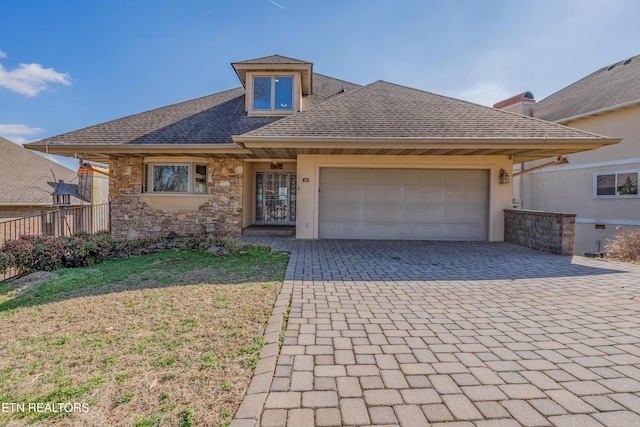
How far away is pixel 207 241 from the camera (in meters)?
7.77

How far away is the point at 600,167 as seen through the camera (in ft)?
39.5

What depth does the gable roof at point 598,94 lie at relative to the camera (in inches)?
449

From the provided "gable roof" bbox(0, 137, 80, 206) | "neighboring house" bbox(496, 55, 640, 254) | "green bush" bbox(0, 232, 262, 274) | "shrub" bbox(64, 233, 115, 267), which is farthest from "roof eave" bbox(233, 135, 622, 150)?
"gable roof" bbox(0, 137, 80, 206)

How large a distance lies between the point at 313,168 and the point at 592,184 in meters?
11.7

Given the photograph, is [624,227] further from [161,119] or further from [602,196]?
[161,119]

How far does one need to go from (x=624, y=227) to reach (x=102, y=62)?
20.8 meters

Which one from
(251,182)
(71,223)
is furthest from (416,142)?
(71,223)

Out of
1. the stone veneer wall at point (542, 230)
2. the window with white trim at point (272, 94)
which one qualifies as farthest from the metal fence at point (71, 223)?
the stone veneer wall at point (542, 230)

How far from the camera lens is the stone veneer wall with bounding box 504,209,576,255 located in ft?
23.0

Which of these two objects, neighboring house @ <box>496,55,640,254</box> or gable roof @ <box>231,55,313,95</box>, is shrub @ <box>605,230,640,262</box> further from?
gable roof @ <box>231,55,313,95</box>

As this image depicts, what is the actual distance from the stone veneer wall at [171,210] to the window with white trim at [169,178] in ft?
0.74

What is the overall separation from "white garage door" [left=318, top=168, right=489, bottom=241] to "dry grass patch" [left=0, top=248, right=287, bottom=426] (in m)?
4.60

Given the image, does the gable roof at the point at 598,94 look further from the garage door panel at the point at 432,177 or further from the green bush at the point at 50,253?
the green bush at the point at 50,253

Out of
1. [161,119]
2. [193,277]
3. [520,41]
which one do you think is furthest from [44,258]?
[520,41]
